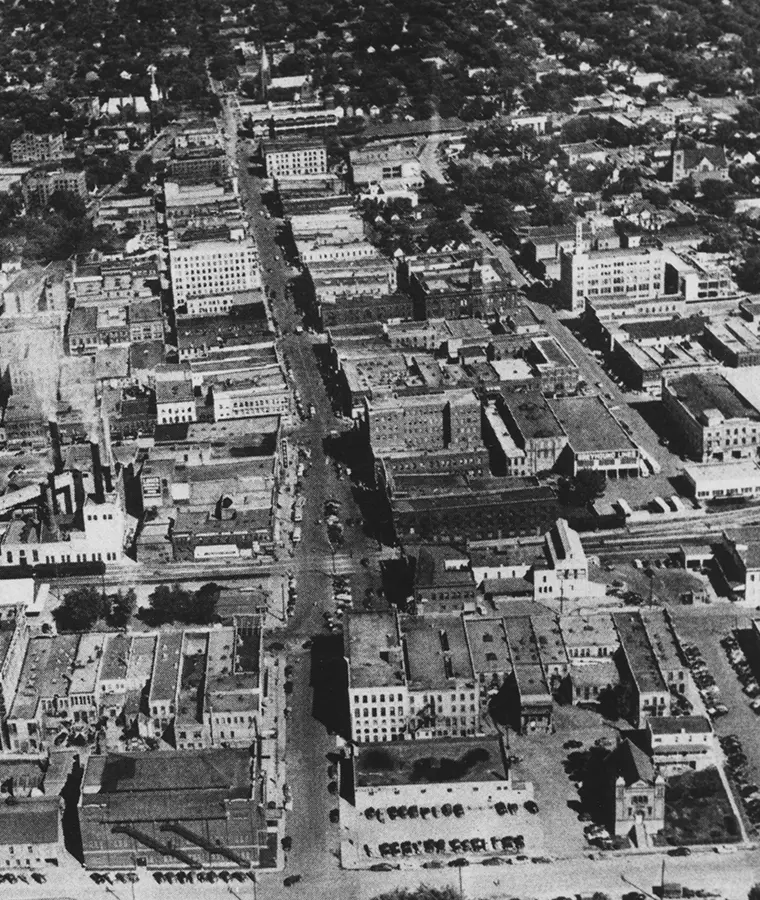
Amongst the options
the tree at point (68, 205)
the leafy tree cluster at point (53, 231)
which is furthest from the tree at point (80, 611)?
the tree at point (68, 205)

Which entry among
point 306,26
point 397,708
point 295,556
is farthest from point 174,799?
point 306,26

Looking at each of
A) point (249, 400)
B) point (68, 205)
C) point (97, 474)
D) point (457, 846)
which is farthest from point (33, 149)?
point (457, 846)

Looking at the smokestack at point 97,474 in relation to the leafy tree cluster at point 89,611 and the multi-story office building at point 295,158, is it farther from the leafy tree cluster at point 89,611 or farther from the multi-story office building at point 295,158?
the multi-story office building at point 295,158

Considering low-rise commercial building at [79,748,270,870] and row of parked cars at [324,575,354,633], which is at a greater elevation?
low-rise commercial building at [79,748,270,870]

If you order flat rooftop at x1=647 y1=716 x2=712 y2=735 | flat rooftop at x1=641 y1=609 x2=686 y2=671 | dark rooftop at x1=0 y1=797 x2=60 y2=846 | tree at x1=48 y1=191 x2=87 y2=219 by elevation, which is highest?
flat rooftop at x1=647 y1=716 x2=712 y2=735

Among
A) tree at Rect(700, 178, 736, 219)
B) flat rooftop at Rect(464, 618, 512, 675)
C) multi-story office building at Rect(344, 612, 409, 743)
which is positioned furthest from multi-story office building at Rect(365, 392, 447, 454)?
tree at Rect(700, 178, 736, 219)

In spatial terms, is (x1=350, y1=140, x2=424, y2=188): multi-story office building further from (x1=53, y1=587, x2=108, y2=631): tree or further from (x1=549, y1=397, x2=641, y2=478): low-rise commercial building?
(x1=53, y1=587, x2=108, y2=631): tree
